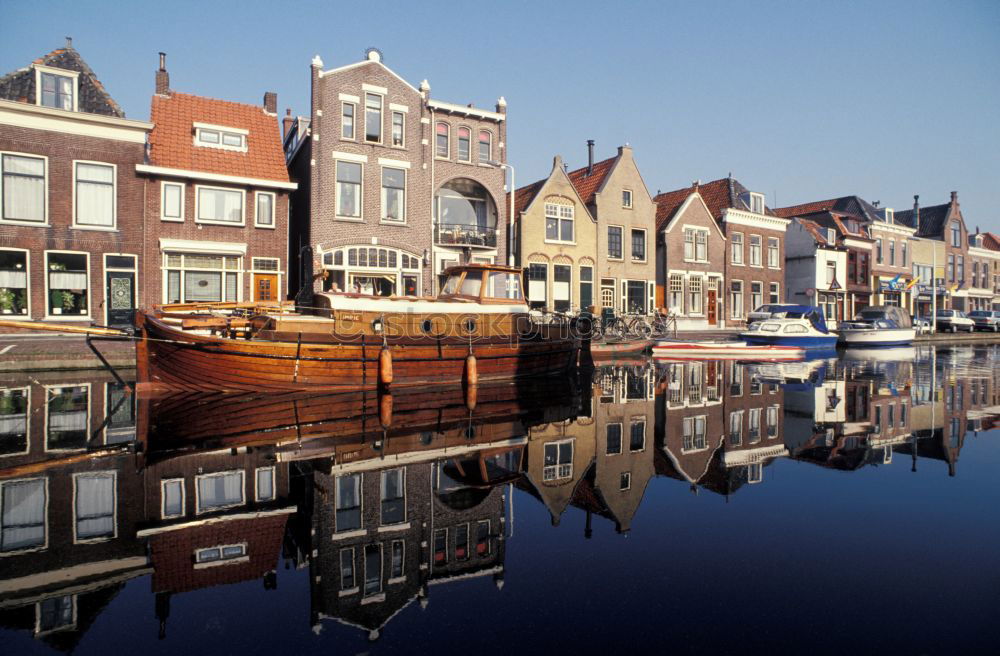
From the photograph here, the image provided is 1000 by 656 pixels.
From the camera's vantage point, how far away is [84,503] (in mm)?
6082

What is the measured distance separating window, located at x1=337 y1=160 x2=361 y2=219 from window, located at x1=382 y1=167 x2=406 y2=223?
1.15 metres

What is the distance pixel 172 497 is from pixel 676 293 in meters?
34.8

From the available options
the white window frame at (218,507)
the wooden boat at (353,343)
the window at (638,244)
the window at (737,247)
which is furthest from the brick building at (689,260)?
the white window frame at (218,507)

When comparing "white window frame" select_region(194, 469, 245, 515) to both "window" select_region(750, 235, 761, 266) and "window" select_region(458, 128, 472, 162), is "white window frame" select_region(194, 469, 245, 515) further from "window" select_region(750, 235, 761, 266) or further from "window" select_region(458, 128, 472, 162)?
"window" select_region(750, 235, 761, 266)

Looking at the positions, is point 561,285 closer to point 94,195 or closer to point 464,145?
point 464,145

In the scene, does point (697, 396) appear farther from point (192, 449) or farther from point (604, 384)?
point (192, 449)

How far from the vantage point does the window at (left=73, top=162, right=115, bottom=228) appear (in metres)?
21.6

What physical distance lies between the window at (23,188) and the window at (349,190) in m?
10.5

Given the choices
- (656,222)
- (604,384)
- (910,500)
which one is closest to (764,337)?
(656,222)

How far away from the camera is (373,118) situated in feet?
85.5

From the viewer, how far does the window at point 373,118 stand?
84.9ft

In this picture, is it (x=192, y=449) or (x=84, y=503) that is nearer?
(x=84, y=503)

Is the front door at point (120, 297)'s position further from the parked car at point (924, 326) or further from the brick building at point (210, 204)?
the parked car at point (924, 326)

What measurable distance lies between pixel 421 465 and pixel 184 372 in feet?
26.9
